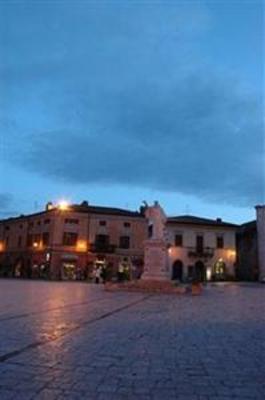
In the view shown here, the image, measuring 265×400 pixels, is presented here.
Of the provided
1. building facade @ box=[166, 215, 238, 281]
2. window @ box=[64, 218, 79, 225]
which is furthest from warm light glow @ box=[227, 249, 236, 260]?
window @ box=[64, 218, 79, 225]

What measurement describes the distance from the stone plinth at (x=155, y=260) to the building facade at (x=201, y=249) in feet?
98.5

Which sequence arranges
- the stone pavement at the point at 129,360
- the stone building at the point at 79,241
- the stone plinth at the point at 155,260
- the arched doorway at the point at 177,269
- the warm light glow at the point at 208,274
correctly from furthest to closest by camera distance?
1. the arched doorway at the point at 177,269
2. the warm light glow at the point at 208,274
3. the stone building at the point at 79,241
4. the stone plinth at the point at 155,260
5. the stone pavement at the point at 129,360

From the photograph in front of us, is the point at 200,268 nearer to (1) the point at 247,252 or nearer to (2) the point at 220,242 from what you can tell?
(2) the point at 220,242

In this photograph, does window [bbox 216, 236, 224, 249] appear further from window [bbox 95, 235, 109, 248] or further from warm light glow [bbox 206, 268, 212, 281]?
window [bbox 95, 235, 109, 248]

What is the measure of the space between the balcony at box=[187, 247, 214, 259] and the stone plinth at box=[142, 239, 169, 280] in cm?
3102

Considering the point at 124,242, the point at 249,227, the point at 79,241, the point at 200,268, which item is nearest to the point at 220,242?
the point at 200,268

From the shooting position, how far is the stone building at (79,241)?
5369 centimetres

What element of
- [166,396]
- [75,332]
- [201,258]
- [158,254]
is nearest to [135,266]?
[201,258]

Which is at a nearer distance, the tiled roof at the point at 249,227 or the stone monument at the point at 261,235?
the stone monument at the point at 261,235

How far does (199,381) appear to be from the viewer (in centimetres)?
494

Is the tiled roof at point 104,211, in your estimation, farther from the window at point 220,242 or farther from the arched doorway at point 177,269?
the window at point 220,242

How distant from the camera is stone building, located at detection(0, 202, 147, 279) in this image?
5369 cm

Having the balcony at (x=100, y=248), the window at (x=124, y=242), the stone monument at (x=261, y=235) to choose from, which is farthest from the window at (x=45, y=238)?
the stone monument at (x=261, y=235)

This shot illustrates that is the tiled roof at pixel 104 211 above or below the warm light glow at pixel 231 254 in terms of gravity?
above
